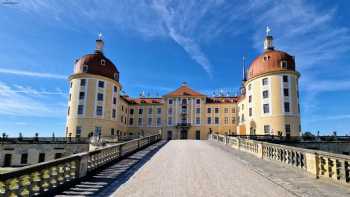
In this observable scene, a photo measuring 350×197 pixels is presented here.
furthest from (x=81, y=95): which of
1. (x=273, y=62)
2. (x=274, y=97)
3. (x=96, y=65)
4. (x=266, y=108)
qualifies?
(x=273, y=62)

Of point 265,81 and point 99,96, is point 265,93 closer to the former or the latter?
point 265,81

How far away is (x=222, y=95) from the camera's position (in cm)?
6812

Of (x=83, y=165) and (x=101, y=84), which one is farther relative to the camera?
(x=101, y=84)

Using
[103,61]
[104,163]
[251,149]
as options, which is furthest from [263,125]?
[104,163]

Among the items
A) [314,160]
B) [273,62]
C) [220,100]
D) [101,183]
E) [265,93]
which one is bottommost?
[101,183]

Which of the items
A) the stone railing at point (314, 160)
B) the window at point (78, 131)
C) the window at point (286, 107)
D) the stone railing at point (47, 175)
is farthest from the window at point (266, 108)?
the stone railing at point (47, 175)

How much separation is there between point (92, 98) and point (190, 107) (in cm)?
2364

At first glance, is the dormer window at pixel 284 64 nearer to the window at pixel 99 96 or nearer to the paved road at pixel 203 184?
the window at pixel 99 96

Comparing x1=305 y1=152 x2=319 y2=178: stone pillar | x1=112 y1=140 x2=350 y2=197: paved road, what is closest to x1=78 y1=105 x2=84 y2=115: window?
x1=112 y1=140 x2=350 y2=197: paved road

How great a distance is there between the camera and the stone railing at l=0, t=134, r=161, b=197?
5.48 meters

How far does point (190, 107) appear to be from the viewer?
2313 inches

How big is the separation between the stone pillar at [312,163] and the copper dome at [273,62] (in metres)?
35.0

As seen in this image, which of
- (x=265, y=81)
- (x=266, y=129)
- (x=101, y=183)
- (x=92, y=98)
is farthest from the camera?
(x=92, y=98)

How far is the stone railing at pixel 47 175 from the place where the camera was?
18.0 ft
